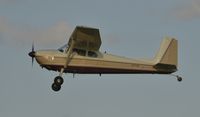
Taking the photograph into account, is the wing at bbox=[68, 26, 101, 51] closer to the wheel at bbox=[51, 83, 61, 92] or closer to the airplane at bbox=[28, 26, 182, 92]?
the airplane at bbox=[28, 26, 182, 92]

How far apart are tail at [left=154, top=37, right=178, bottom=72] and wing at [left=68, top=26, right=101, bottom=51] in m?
3.82

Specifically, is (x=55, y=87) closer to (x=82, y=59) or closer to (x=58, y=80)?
(x=58, y=80)

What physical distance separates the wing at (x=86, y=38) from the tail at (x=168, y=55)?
12.5 ft

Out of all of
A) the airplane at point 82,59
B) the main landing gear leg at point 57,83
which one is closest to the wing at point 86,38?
the airplane at point 82,59

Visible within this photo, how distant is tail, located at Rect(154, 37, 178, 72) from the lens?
31.0 metres

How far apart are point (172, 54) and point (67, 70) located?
6.08 m

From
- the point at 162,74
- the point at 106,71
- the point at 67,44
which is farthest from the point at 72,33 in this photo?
the point at 162,74

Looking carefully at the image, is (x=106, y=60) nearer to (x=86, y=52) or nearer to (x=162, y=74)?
(x=86, y=52)

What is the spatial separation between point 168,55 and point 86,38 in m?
5.22

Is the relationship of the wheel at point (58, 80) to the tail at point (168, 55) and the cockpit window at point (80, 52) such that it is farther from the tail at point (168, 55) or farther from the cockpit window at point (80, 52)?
the tail at point (168, 55)

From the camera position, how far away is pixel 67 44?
29406 millimetres

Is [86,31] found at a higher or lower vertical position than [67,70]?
higher

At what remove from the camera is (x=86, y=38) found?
1133 inches

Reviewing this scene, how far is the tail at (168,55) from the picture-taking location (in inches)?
1220
